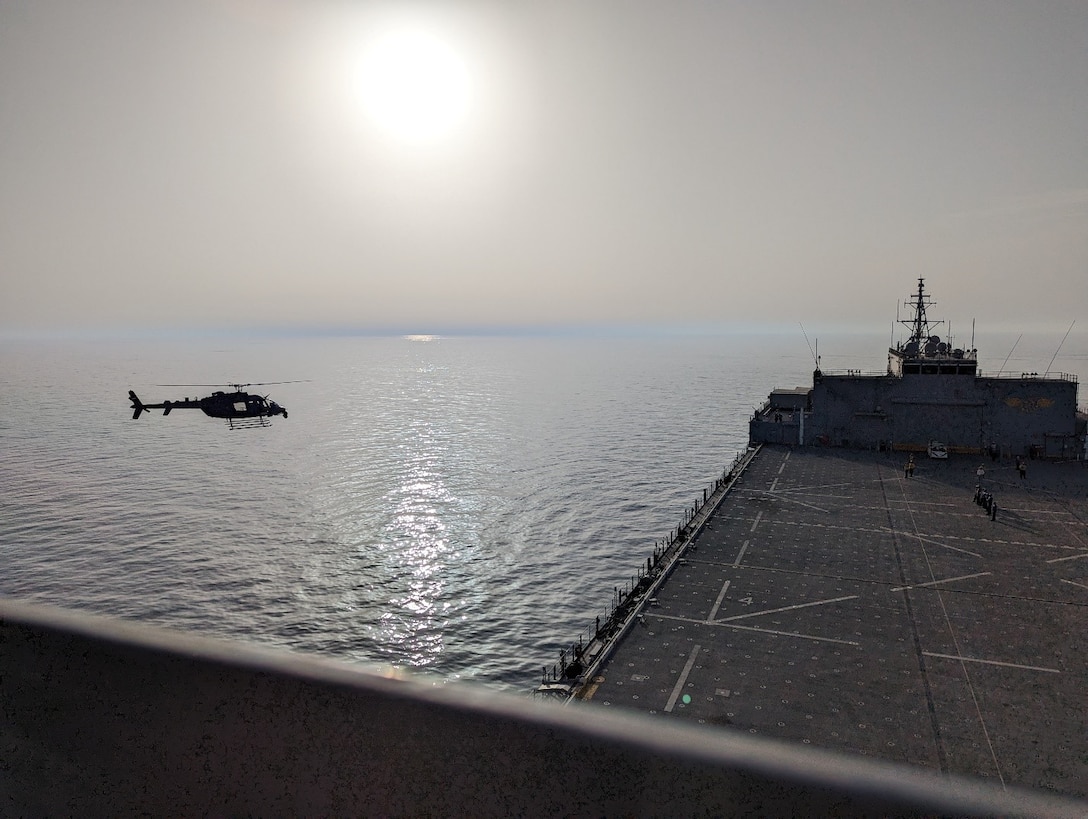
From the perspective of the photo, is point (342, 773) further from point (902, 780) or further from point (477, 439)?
point (477, 439)

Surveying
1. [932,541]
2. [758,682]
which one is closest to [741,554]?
[932,541]

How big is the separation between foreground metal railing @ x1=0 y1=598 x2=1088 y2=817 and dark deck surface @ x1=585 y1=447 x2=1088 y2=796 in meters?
14.2

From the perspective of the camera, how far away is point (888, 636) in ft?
78.8

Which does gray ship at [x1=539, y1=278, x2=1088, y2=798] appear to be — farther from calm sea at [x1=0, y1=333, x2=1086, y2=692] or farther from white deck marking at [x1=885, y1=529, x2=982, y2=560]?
calm sea at [x1=0, y1=333, x2=1086, y2=692]

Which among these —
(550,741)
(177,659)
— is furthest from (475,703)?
(177,659)

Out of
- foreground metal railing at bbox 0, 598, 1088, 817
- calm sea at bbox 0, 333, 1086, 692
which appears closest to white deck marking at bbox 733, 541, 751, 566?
calm sea at bbox 0, 333, 1086, 692

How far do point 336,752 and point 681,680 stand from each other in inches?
821

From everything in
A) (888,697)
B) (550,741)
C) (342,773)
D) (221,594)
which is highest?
(550,741)

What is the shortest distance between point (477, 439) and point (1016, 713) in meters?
83.3

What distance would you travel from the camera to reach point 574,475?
71062 mm

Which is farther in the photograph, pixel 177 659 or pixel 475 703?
pixel 177 659

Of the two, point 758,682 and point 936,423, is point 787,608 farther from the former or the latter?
point 936,423

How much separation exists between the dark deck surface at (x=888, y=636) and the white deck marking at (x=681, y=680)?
0.06 m

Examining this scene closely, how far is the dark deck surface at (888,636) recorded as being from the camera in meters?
18.2
